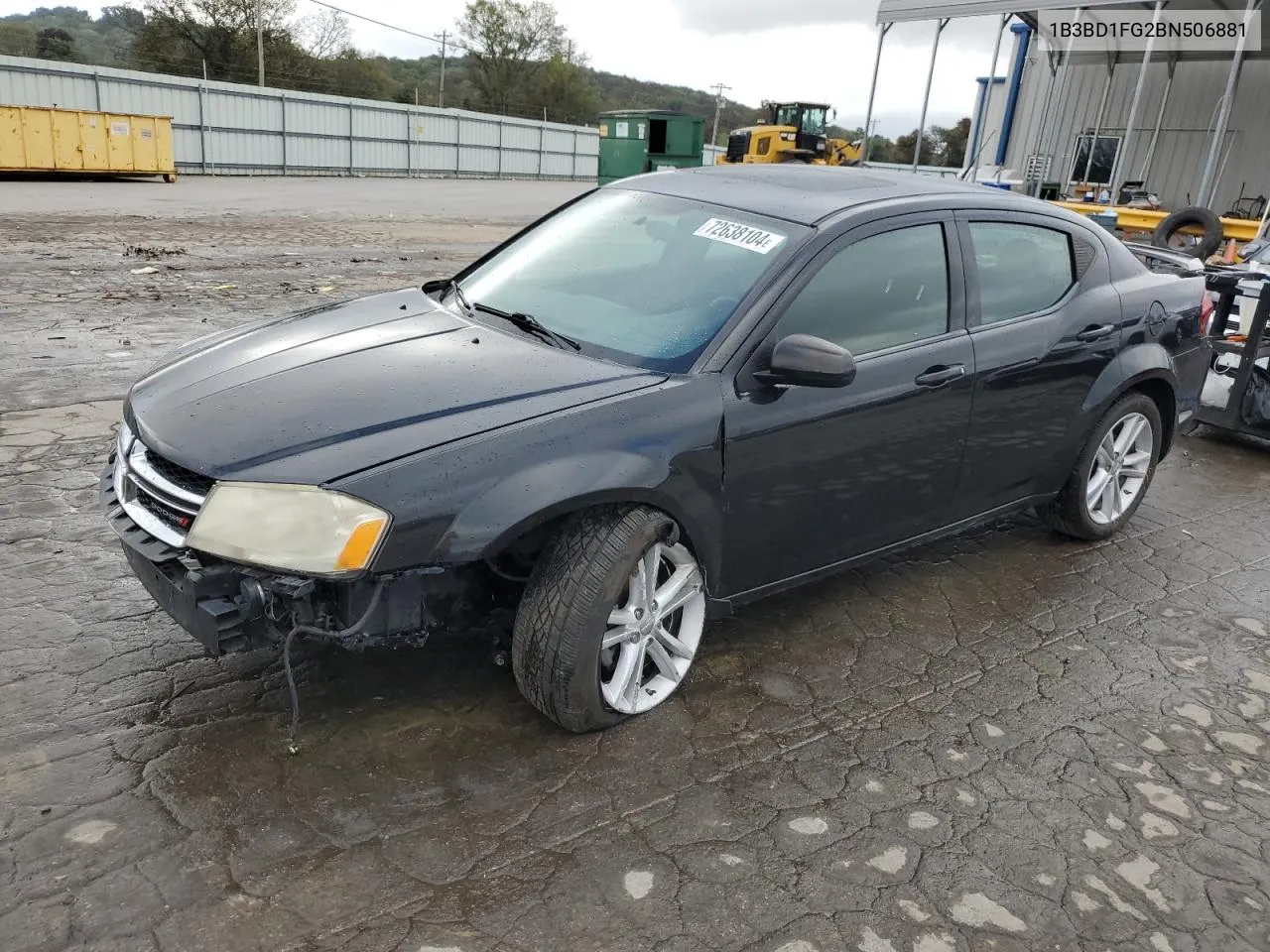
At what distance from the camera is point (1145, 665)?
3707 millimetres

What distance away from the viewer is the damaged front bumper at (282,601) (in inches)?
98.9

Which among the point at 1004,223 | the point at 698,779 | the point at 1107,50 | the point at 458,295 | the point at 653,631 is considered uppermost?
the point at 1107,50

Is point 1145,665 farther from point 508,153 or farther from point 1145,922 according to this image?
point 508,153

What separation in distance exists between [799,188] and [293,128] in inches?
1323

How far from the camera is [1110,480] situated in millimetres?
4695

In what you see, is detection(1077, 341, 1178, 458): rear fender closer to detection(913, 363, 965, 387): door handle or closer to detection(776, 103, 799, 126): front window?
detection(913, 363, 965, 387): door handle

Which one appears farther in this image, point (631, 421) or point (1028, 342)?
point (1028, 342)

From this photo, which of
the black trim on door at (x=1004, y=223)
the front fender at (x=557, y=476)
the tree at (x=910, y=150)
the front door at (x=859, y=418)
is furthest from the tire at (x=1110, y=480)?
the tree at (x=910, y=150)

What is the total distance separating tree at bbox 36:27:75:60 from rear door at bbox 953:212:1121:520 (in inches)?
1832

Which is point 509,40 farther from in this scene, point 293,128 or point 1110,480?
point 1110,480

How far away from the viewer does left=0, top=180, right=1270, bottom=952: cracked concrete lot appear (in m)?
2.34

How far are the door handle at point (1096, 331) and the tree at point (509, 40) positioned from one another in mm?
64741

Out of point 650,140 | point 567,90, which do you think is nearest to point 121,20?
point 567,90

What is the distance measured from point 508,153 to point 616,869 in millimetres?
44440
